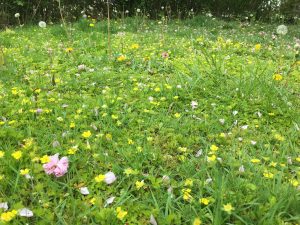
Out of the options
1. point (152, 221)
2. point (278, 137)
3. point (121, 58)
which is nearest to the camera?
point (152, 221)

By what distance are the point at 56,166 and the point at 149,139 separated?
28.1 inches

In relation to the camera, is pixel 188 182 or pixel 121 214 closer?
pixel 121 214

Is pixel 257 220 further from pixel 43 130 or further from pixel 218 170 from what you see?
pixel 43 130

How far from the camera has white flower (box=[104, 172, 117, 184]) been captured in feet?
6.66

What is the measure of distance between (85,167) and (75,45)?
3290 mm

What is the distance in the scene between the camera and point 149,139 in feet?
8.05

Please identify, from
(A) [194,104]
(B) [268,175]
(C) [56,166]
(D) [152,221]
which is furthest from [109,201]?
(A) [194,104]

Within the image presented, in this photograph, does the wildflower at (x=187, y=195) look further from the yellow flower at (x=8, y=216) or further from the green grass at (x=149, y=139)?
the yellow flower at (x=8, y=216)

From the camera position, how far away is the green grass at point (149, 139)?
186 centimetres

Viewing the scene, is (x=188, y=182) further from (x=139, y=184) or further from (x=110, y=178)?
(x=110, y=178)

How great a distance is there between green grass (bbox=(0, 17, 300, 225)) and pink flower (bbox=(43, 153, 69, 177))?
0.06 meters

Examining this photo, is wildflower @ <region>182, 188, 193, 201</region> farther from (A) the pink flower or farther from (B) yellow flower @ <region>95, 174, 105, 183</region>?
(A) the pink flower

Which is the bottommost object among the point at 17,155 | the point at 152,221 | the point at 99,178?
the point at 152,221

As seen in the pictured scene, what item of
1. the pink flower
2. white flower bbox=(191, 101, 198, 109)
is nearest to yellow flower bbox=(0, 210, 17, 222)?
the pink flower
